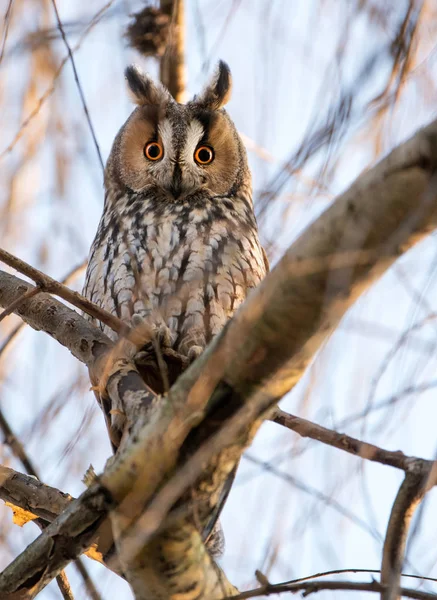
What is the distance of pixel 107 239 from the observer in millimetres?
3066

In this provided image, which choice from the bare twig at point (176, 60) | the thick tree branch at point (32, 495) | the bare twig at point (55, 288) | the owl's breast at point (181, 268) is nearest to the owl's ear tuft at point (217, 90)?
the bare twig at point (176, 60)

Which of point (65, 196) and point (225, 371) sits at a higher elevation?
point (65, 196)

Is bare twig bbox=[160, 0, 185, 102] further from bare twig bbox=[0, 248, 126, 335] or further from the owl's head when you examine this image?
bare twig bbox=[0, 248, 126, 335]

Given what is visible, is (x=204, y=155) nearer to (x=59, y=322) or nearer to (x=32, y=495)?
(x=59, y=322)

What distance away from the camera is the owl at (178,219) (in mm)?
2729

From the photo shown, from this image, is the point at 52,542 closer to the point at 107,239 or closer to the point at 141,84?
the point at 107,239

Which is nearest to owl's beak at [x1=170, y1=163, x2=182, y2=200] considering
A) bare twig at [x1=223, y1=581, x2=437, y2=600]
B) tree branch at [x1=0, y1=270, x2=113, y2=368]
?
tree branch at [x1=0, y1=270, x2=113, y2=368]

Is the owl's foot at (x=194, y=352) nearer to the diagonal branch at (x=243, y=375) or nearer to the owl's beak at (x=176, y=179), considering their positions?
the owl's beak at (x=176, y=179)

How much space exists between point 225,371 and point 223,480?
29 centimetres

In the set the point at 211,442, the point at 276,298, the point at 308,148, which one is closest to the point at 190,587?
the point at 211,442

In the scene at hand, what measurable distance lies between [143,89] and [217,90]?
0.34m

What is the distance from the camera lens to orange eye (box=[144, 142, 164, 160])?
3.26 meters

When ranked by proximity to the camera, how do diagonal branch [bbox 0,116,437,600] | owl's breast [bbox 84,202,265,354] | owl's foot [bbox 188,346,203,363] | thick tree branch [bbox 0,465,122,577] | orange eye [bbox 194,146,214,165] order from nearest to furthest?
diagonal branch [bbox 0,116,437,600]
thick tree branch [bbox 0,465,122,577]
owl's foot [bbox 188,346,203,363]
owl's breast [bbox 84,202,265,354]
orange eye [bbox 194,146,214,165]

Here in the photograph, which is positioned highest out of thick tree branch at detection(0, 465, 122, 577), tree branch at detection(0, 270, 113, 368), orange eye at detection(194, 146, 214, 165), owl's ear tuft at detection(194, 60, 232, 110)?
owl's ear tuft at detection(194, 60, 232, 110)
